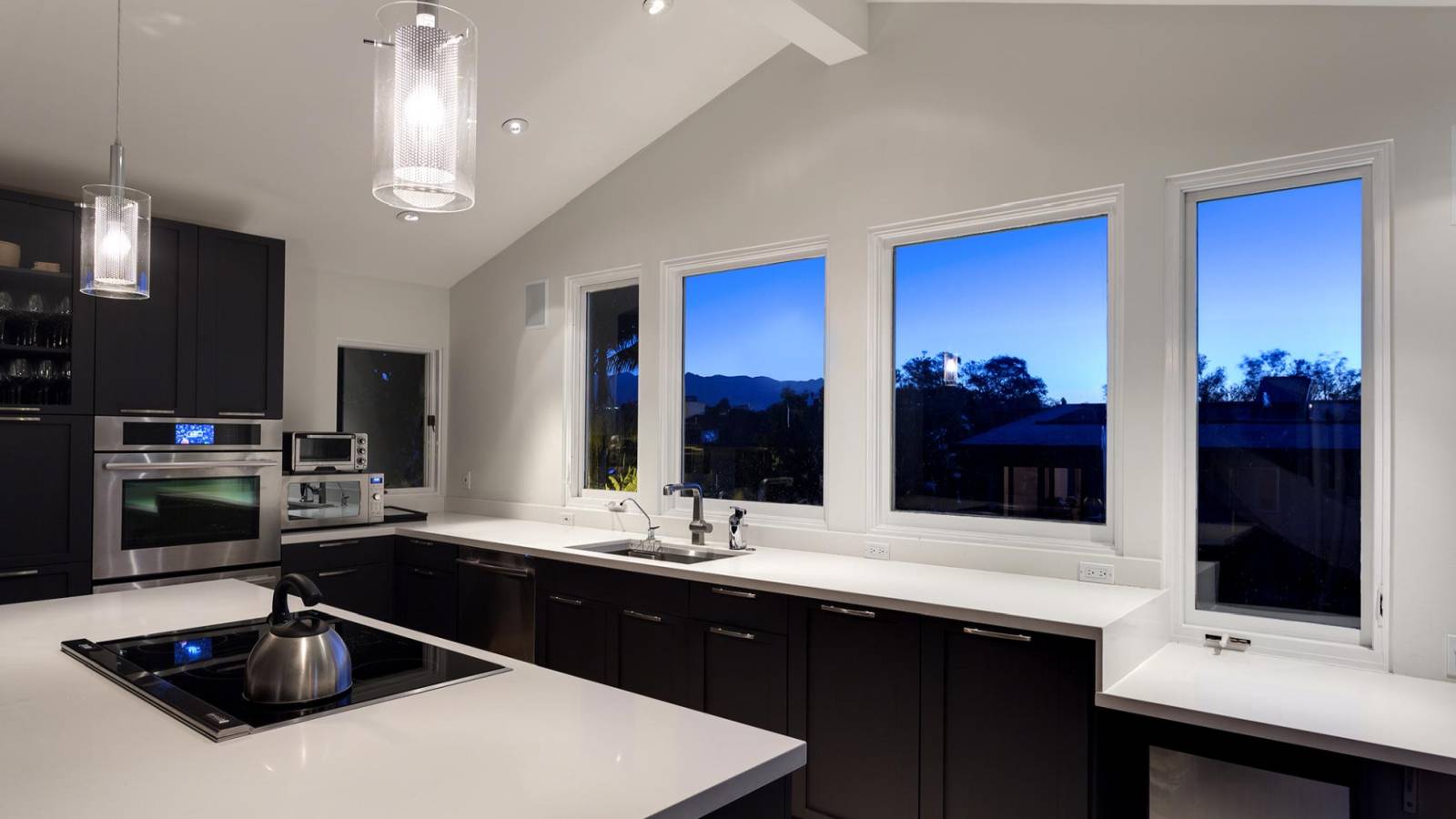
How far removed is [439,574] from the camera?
4.30m

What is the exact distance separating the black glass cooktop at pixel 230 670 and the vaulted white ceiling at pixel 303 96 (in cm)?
226

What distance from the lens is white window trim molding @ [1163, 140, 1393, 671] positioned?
2.41 meters

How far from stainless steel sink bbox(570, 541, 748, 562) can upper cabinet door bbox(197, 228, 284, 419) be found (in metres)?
1.86

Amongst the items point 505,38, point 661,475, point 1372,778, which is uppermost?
point 505,38

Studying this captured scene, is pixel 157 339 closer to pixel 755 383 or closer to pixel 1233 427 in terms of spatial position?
pixel 755 383

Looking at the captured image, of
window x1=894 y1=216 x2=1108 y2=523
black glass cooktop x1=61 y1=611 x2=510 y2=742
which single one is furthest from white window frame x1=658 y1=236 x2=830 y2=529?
black glass cooktop x1=61 y1=611 x2=510 y2=742

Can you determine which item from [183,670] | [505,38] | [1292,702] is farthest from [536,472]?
[1292,702]

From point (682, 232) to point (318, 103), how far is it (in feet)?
5.63

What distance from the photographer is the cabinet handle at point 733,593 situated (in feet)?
9.93

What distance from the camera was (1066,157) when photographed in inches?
119

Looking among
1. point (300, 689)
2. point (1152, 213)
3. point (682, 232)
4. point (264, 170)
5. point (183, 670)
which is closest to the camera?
point (300, 689)

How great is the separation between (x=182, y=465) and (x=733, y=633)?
276 cm

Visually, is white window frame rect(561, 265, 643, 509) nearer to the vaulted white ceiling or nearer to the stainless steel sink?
the vaulted white ceiling

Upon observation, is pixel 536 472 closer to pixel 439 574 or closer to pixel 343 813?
pixel 439 574
